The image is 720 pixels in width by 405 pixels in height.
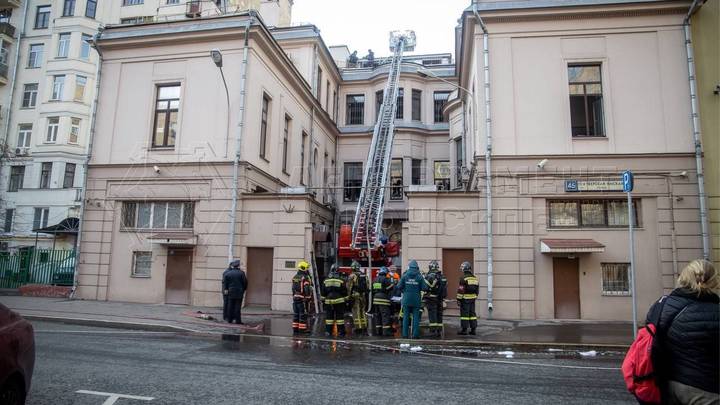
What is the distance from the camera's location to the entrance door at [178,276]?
56.0 feet

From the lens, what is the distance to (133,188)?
1800cm

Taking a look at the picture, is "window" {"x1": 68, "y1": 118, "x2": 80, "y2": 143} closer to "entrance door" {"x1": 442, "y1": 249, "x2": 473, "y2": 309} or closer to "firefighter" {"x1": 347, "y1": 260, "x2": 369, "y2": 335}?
"entrance door" {"x1": 442, "y1": 249, "x2": 473, "y2": 309}

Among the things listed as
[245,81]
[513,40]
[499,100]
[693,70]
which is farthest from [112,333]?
[693,70]

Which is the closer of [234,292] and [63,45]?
[234,292]

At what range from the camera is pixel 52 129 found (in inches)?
1528

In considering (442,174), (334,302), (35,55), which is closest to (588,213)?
(334,302)

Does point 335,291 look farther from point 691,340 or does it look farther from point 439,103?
point 439,103

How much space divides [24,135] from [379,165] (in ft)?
107

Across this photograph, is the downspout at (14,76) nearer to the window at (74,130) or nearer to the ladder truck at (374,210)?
the window at (74,130)

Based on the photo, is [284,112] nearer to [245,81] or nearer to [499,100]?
[245,81]

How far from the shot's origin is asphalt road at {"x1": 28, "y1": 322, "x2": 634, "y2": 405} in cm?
603

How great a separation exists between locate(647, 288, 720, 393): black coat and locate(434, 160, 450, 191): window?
2585 cm

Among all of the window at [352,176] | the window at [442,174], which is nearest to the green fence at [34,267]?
the window at [352,176]

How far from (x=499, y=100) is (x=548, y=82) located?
1.76m
